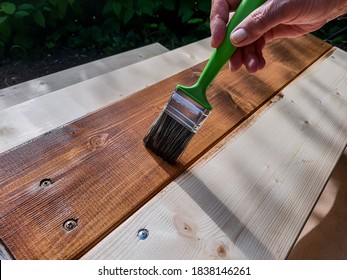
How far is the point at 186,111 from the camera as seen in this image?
935 mm

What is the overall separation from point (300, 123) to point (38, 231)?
Answer: 1.01m

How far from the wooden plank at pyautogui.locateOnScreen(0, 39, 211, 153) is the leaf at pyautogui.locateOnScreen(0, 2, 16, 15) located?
4.23 feet

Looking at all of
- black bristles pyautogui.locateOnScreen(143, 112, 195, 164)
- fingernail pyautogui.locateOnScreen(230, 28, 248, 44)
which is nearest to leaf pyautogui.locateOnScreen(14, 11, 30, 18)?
black bristles pyautogui.locateOnScreen(143, 112, 195, 164)

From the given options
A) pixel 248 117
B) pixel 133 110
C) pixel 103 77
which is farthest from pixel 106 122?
pixel 248 117

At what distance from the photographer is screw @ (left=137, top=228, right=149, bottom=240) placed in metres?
0.82

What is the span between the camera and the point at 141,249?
79 cm

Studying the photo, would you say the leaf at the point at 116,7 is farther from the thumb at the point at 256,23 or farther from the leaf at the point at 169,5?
the thumb at the point at 256,23

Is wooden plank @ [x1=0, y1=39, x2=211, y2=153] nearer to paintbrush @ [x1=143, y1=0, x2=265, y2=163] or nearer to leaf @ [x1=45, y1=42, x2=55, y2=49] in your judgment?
paintbrush @ [x1=143, y1=0, x2=265, y2=163]

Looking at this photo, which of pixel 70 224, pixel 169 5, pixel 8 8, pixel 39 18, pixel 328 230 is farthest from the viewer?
pixel 169 5

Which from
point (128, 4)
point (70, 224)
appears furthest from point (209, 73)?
point (128, 4)

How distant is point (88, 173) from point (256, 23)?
2.10 feet

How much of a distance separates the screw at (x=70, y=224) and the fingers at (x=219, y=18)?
64 cm

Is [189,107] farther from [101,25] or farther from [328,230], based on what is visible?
[101,25]

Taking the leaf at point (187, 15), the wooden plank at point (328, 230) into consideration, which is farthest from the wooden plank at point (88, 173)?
the leaf at point (187, 15)
